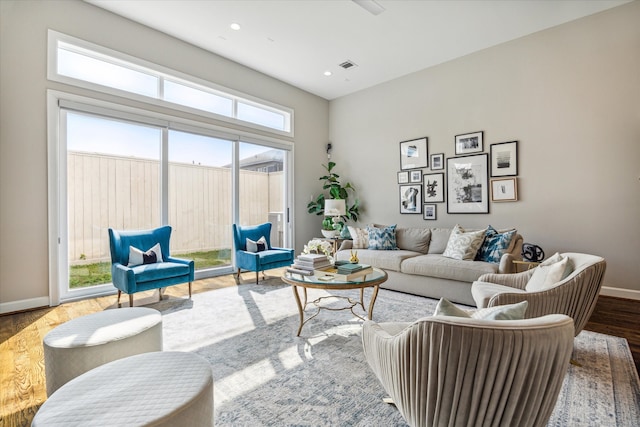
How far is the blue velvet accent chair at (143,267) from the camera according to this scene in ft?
10.8

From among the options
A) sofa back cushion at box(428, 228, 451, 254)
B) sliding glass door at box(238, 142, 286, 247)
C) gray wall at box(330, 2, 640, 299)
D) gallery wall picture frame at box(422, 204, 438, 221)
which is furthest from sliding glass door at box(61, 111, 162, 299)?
gray wall at box(330, 2, 640, 299)

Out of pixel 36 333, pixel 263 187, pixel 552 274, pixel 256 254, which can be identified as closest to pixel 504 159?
pixel 552 274

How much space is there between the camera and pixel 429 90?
528 centimetres

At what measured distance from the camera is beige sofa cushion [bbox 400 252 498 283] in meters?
3.36

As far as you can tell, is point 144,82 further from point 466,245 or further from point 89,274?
point 466,245

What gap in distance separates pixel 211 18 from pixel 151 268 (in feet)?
10.4

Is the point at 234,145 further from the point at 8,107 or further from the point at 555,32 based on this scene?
the point at 555,32

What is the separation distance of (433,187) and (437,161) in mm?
433

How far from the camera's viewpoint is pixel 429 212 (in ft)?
17.2

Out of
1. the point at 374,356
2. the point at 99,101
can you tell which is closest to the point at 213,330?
the point at 374,356

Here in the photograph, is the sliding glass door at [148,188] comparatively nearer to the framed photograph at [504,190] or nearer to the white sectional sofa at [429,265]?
the white sectional sofa at [429,265]

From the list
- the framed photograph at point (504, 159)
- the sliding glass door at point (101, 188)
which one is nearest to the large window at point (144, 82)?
the sliding glass door at point (101, 188)

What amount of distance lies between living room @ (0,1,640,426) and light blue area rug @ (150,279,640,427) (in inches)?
68.1

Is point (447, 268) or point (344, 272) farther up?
point (344, 272)
